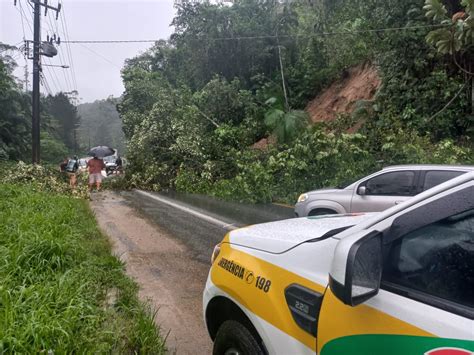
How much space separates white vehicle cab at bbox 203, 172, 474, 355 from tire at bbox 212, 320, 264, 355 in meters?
0.05

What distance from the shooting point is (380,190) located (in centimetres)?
686

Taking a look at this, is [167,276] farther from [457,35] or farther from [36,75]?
[36,75]

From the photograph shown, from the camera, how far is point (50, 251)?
493 cm

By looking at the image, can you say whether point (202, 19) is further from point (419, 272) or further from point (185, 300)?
point (419, 272)

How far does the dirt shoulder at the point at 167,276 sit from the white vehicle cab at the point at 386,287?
1976 mm

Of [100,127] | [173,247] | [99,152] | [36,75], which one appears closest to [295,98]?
[99,152]

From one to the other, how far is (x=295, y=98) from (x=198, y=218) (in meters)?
13.9

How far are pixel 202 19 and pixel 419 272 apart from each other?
23070 millimetres

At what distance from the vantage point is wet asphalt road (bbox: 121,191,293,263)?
302 inches

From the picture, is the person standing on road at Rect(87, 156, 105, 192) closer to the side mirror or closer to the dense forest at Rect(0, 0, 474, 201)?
the dense forest at Rect(0, 0, 474, 201)

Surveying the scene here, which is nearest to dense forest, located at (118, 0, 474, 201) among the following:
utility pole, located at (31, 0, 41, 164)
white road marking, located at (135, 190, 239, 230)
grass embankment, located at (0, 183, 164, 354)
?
white road marking, located at (135, 190, 239, 230)

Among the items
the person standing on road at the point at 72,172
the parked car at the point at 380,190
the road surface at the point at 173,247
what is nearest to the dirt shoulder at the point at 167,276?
the road surface at the point at 173,247

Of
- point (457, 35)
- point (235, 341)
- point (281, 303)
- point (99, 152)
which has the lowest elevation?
point (99, 152)

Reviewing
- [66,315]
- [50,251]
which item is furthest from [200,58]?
[66,315]
